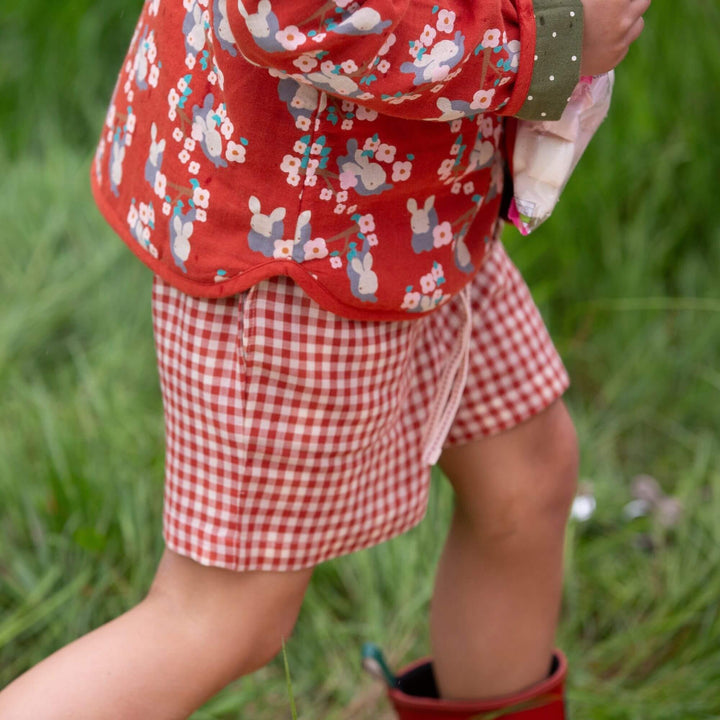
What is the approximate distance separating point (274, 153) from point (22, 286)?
1.45 meters

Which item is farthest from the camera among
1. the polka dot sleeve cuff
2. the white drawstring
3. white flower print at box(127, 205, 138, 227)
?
the white drawstring

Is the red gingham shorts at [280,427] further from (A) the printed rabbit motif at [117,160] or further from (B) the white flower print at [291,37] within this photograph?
(B) the white flower print at [291,37]

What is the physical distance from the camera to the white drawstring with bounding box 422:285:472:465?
3.63 feet

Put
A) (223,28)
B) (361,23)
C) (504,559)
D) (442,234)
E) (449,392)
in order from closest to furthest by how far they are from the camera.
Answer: (361,23)
(223,28)
(442,234)
(449,392)
(504,559)

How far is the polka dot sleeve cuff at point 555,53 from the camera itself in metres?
0.88

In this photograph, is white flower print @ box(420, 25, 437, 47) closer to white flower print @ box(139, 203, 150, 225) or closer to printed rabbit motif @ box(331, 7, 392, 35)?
printed rabbit motif @ box(331, 7, 392, 35)

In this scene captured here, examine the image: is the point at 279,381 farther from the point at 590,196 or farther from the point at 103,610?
the point at 590,196

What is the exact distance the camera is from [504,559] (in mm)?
1261

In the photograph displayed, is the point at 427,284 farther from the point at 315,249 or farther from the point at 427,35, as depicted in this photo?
the point at 427,35

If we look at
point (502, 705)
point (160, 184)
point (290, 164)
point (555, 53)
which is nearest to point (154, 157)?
point (160, 184)

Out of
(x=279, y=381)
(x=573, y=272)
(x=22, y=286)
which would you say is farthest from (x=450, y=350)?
(x=22, y=286)

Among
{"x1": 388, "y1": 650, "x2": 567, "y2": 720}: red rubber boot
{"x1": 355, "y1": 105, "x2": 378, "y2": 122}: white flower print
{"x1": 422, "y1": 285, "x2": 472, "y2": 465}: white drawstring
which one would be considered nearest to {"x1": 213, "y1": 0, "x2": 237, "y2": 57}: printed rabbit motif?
{"x1": 355, "y1": 105, "x2": 378, "y2": 122}: white flower print

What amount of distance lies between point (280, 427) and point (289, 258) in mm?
148

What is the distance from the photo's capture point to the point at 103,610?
156 cm
